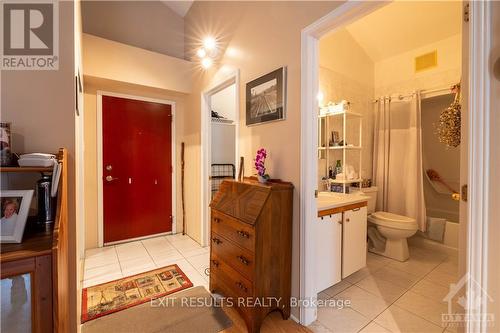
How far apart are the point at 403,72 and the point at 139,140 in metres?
3.93

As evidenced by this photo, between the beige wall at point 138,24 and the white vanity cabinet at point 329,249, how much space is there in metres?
3.18

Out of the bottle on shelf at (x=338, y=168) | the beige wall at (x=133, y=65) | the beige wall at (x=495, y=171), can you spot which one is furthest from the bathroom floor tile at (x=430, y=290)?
the beige wall at (x=133, y=65)

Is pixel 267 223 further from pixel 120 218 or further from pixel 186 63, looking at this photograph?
pixel 186 63

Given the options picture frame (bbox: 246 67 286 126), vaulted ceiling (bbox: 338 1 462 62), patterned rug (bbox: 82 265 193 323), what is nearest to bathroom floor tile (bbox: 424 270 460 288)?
picture frame (bbox: 246 67 286 126)

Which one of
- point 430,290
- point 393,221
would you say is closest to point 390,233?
point 393,221

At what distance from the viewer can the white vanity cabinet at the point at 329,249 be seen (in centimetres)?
179

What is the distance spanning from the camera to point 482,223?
0.94 m

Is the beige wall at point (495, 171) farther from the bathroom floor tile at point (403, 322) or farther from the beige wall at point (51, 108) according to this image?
the beige wall at point (51, 108)

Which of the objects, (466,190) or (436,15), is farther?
(436,15)

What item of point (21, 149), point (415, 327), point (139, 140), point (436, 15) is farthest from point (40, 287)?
point (436, 15)

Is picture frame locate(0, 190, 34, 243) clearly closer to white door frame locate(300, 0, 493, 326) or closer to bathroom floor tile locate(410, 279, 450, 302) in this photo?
white door frame locate(300, 0, 493, 326)

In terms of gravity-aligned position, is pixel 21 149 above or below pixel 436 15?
below

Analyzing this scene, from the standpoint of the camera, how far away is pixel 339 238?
1.95 m

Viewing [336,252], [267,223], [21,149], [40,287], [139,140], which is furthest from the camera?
[139,140]
